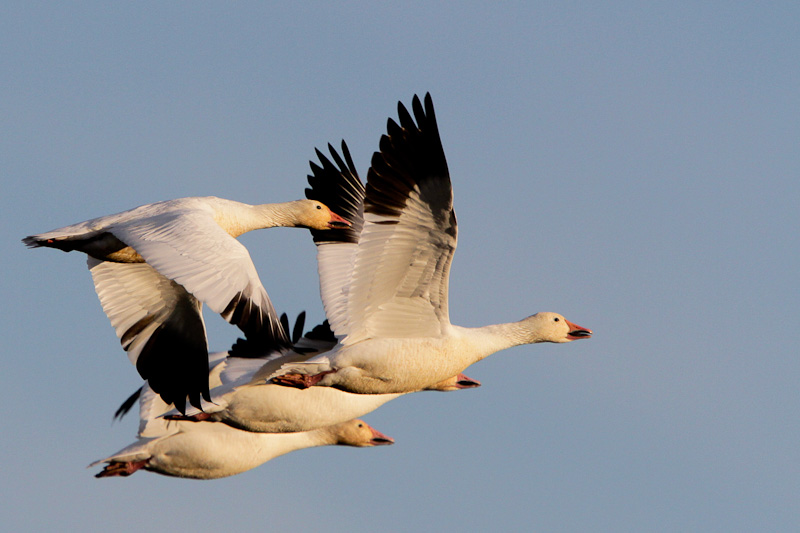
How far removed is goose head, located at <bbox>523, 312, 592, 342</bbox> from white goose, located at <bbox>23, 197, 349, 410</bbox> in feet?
8.83

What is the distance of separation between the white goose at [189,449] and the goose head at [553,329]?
2763 millimetres

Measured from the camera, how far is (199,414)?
10234mm

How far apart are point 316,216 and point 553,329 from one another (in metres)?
2.66

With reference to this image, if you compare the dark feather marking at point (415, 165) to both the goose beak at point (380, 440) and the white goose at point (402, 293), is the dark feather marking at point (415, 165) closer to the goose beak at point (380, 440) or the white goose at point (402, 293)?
the white goose at point (402, 293)

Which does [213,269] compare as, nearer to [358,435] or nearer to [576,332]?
[576,332]

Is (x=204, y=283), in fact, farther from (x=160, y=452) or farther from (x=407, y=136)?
(x=160, y=452)

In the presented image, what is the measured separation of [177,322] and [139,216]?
1104 mm

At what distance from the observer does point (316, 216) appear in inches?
451

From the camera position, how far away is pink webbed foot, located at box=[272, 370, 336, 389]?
9.28 m

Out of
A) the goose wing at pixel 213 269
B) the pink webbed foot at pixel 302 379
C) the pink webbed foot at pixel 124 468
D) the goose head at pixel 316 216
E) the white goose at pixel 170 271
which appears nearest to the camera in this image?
the goose wing at pixel 213 269

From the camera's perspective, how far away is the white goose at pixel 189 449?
10.8 metres

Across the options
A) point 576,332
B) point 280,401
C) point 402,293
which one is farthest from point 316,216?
point 576,332

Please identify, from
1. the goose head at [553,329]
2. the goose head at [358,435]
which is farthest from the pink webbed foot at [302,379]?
the goose head at [358,435]

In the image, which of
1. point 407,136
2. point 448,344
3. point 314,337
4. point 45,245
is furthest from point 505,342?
→ point 45,245
